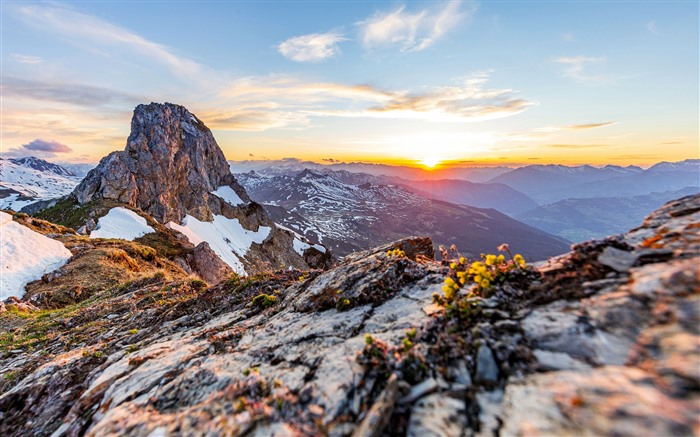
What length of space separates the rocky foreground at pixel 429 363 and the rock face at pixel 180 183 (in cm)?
6984

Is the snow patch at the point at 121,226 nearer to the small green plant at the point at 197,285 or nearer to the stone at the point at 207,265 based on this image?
the stone at the point at 207,265

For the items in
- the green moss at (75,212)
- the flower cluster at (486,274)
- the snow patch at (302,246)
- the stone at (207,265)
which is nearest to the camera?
the flower cluster at (486,274)

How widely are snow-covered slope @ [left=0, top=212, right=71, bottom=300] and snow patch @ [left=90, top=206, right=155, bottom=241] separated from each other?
17.3 meters

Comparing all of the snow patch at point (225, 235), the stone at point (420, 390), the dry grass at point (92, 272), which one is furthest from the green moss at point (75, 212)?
the stone at point (420, 390)

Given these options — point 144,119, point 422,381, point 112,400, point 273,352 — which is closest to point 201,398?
point 273,352

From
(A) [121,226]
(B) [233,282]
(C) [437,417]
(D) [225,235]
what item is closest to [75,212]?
(A) [121,226]

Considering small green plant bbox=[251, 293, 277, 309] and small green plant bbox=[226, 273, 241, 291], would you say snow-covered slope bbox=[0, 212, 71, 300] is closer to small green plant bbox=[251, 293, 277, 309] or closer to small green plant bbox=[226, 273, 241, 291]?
small green plant bbox=[226, 273, 241, 291]

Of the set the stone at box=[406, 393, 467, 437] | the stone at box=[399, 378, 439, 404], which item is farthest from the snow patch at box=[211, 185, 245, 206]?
the stone at box=[406, 393, 467, 437]

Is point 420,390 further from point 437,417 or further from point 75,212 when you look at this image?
point 75,212

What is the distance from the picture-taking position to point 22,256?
30578 millimetres

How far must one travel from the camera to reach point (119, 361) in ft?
32.6

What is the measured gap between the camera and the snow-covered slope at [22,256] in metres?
27.8

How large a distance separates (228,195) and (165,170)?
1229 inches

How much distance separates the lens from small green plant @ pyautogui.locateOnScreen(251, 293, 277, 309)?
39.9ft
